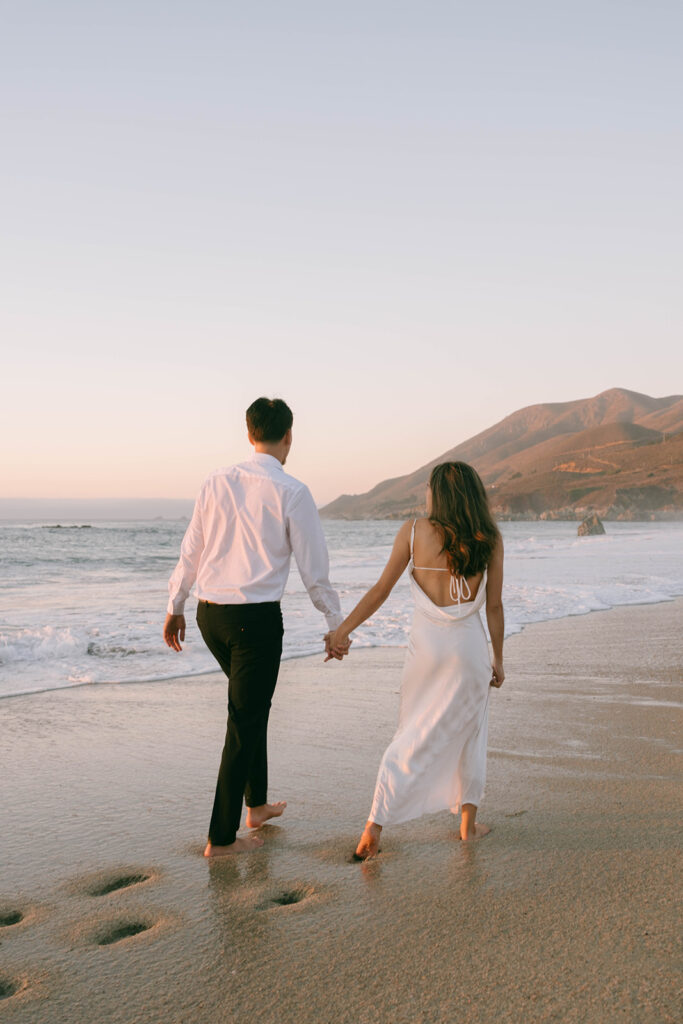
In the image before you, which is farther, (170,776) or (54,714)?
(54,714)

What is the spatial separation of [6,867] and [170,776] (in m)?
1.16

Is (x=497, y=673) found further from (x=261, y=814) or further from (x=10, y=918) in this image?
(x=10, y=918)

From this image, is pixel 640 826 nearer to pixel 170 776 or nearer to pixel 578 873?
pixel 578 873

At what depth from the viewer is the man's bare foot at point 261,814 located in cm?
345

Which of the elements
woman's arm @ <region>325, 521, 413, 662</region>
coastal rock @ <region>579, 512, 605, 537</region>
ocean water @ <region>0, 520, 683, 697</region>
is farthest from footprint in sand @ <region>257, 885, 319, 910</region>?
coastal rock @ <region>579, 512, 605, 537</region>

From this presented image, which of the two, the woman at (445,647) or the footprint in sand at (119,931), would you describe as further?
the woman at (445,647)

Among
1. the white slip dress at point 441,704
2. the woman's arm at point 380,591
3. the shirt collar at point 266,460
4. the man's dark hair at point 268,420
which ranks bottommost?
the white slip dress at point 441,704

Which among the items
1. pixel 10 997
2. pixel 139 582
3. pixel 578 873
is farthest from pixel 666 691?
pixel 139 582

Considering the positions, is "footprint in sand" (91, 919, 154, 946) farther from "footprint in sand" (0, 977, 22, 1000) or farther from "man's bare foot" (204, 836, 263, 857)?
"man's bare foot" (204, 836, 263, 857)

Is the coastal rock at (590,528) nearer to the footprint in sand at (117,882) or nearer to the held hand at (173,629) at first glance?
the held hand at (173,629)

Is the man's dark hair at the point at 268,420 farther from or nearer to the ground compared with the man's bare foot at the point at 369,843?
farther from the ground

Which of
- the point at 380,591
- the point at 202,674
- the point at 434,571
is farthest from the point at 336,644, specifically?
the point at 202,674

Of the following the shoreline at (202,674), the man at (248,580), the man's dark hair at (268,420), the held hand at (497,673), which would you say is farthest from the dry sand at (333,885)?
the man's dark hair at (268,420)

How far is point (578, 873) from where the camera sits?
2793 millimetres
